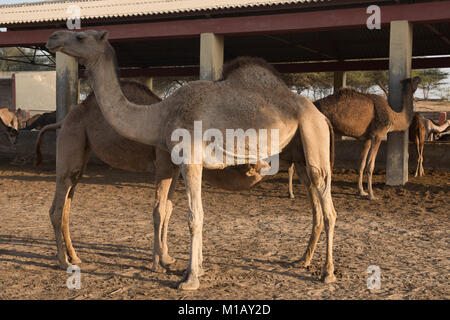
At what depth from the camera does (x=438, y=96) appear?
202ft

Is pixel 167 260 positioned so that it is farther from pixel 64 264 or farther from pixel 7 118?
pixel 7 118

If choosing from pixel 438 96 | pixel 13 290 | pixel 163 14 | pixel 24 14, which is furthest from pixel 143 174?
pixel 438 96

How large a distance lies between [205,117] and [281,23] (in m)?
8.08

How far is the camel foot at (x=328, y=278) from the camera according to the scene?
5.07 m

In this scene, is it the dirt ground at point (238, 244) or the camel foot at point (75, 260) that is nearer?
the dirt ground at point (238, 244)

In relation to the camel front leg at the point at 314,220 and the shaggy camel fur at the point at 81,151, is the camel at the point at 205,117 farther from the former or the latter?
the shaggy camel fur at the point at 81,151

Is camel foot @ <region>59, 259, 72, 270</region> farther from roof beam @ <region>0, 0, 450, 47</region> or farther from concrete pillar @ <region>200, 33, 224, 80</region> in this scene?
roof beam @ <region>0, 0, 450, 47</region>

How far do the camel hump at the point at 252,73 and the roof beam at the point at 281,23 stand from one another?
6.97 meters

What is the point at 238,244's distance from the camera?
6.70 m

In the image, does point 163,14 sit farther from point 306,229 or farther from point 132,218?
point 306,229

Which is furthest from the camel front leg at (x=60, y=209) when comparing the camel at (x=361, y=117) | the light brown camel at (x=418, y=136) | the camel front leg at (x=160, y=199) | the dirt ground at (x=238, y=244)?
the light brown camel at (x=418, y=136)

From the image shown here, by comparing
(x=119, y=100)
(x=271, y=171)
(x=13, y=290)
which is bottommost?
(x=13, y=290)

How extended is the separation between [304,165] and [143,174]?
900cm

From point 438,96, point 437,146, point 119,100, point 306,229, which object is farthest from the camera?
point 438,96
